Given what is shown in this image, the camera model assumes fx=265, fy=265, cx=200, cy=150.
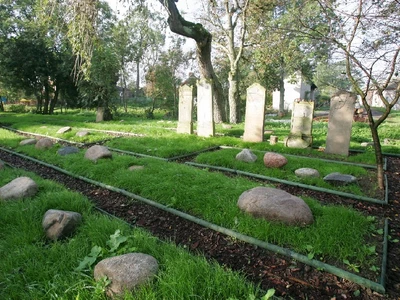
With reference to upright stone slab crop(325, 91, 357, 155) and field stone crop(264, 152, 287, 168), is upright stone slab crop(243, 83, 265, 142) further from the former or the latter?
field stone crop(264, 152, 287, 168)

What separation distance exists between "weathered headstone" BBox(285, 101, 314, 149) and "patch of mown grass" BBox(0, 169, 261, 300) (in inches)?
226

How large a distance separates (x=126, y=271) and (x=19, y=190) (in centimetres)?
278

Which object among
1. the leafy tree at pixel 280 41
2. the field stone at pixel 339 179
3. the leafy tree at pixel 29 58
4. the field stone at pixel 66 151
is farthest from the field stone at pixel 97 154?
the leafy tree at pixel 29 58

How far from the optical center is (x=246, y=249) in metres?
2.84

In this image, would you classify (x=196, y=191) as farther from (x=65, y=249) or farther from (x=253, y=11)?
(x=253, y=11)

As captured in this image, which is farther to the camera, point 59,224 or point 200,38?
point 200,38

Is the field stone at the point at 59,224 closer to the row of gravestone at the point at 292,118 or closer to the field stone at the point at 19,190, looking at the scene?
the field stone at the point at 19,190

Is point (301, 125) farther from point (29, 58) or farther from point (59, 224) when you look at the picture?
point (29, 58)

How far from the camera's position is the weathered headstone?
7.39m

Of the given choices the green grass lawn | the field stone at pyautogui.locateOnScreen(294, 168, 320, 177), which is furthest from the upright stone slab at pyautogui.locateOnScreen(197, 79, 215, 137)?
the field stone at pyautogui.locateOnScreen(294, 168, 320, 177)

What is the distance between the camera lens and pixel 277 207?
315 centimetres

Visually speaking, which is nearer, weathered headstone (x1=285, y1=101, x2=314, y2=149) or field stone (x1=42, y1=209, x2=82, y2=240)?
field stone (x1=42, y1=209, x2=82, y2=240)

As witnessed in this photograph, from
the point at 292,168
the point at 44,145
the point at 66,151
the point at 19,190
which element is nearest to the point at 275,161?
the point at 292,168

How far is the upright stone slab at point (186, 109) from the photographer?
953 centimetres
